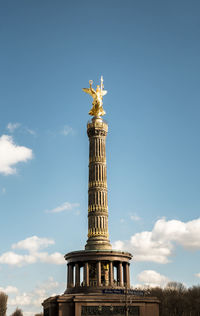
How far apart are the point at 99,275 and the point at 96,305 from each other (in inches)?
196

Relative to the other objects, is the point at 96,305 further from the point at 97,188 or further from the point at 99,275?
the point at 97,188

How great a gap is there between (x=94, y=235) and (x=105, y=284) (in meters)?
8.05

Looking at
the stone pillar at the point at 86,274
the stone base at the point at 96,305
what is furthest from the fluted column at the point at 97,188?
the stone base at the point at 96,305

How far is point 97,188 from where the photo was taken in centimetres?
6538

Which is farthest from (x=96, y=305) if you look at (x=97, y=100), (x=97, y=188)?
Answer: (x=97, y=100)

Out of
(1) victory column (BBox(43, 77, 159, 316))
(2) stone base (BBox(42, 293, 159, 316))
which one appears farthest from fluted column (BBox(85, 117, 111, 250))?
(2) stone base (BBox(42, 293, 159, 316))

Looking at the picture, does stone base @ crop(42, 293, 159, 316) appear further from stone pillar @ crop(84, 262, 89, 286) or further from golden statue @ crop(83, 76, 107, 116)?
golden statue @ crop(83, 76, 107, 116)

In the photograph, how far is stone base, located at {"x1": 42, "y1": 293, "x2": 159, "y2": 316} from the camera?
173ft

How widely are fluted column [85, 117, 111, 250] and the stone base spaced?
31.6 ft

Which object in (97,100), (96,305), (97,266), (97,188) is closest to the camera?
(96,305)

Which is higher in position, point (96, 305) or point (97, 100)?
point (97, 100)

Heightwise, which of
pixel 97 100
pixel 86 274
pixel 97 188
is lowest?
pixel 86 274

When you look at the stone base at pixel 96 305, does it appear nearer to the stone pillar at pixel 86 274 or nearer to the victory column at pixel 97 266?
the victory column at pixel 97 266

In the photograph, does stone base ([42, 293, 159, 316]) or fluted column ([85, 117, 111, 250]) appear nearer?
stone base ([42, 293, 159, 316])
